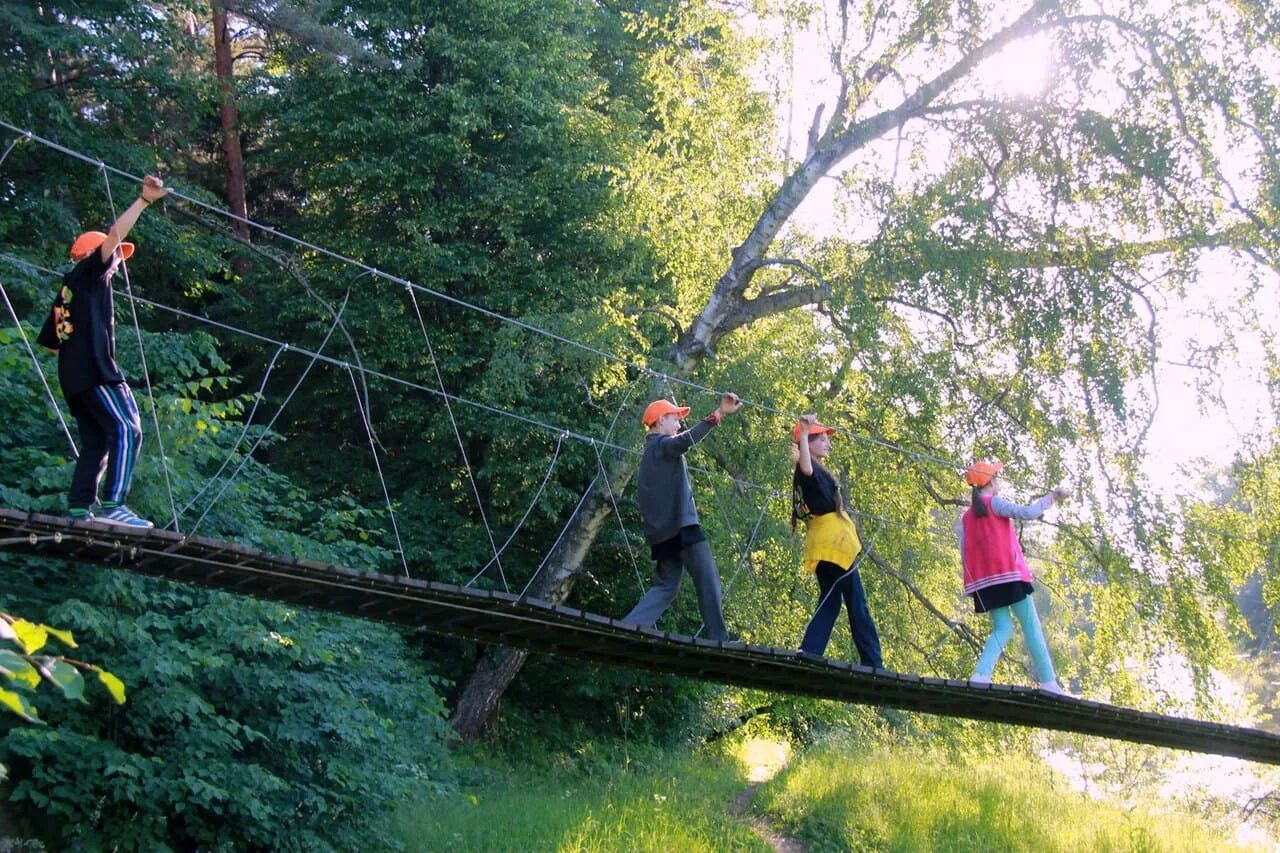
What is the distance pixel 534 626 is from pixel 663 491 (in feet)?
2.44

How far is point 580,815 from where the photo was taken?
29.7ft

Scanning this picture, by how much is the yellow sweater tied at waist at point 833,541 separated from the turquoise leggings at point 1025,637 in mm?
771

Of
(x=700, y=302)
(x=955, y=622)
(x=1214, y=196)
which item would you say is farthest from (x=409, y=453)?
(x=1214, y=196)

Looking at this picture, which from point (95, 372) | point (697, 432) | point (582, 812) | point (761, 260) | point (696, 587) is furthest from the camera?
point (761, 260)

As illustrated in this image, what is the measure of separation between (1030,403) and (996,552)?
3.10 metres

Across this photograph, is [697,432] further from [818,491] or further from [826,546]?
[826,546]

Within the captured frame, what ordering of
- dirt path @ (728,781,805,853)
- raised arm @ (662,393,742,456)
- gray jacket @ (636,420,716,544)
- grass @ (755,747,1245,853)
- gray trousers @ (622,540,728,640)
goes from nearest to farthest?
1. raised arm @ (662,393,742,456)
2. gray jacket @ (636,420,716,544)
3. gray trousers @ (622,540,728,640)
4. grass @ (755,747,1245,853)
5. dirt path @ (728,781,805,853)

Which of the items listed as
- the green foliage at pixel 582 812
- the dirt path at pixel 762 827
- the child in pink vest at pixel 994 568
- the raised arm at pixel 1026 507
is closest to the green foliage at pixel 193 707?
the green foliage at pixel 582 812

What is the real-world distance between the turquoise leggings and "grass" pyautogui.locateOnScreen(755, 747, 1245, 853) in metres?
4.30

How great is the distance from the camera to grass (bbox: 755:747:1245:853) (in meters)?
9.70

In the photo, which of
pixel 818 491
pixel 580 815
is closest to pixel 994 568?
pixel 818 491

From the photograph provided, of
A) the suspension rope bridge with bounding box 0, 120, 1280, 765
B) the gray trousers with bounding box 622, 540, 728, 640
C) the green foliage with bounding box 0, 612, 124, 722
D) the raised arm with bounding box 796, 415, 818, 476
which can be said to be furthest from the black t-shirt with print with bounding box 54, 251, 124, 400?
the green foliage with bounding box 0, 612, 124, 722

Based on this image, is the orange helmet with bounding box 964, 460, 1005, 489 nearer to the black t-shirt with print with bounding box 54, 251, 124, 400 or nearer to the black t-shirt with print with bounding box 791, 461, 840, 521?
the black t-shirt with print with bounding box 791, 461, 840, 521

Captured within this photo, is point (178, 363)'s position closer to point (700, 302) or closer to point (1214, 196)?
point (700, 302)
